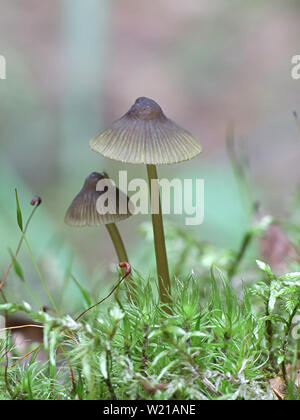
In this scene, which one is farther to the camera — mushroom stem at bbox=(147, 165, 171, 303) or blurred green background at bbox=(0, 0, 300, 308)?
blurred green background at bbox=(0, 0, 300, 308)

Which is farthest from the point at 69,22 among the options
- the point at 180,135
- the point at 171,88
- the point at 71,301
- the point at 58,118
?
the point at 180,135

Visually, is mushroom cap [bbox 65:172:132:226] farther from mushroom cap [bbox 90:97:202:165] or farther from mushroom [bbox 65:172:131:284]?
mushroom cap [bbox 90:97:202:165]

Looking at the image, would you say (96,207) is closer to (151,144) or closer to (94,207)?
(94,207)

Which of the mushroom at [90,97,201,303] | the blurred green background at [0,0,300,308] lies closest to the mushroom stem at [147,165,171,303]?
the mushroom at [90,97,201,303]

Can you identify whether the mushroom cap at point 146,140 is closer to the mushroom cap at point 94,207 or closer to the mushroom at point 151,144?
the mushroom at point 151,144

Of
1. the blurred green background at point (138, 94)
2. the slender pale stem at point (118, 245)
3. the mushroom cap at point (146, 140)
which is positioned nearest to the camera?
the mushroom cap at point (146, 140)

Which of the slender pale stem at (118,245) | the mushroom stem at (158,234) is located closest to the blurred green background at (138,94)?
the slender pale stem at (118,245)

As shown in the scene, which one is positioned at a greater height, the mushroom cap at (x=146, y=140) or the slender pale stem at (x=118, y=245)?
the mushroom cap at (x=146, y=140)
